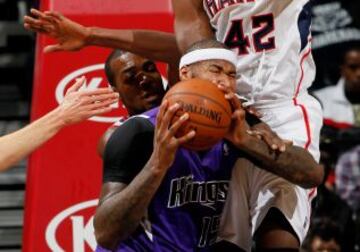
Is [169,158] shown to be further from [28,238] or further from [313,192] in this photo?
[28,238]

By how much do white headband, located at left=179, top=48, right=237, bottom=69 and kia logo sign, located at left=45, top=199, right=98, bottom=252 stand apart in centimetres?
131

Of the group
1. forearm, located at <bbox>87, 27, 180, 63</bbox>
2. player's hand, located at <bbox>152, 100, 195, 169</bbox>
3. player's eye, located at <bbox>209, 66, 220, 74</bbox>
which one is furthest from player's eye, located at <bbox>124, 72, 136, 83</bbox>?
player's hand, located at <bbox>152, 100, 195, 169</bbox>

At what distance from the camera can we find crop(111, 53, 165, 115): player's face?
15.2ft

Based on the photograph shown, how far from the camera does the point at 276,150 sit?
13.0ft

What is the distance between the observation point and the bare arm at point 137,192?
367 centimetres

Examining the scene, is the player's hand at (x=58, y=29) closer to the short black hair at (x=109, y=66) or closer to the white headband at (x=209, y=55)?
the short black hair at (x=109, y=66)

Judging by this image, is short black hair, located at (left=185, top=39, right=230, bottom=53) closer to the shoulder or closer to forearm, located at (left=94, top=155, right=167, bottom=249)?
forearm, located at (left=94, top=155, right=167, bottom=249)

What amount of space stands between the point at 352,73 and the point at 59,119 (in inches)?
189

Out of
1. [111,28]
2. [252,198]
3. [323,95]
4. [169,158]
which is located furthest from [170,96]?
[323,95]

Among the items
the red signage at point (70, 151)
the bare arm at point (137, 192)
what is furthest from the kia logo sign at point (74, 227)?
the bare arm at point (137, 192)

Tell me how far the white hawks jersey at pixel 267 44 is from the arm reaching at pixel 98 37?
1.50ft

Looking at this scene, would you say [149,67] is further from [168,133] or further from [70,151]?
[168,133]

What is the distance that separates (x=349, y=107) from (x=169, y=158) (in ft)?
16.1

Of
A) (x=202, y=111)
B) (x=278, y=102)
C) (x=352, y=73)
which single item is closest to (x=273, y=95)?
(x=278, y=102)
